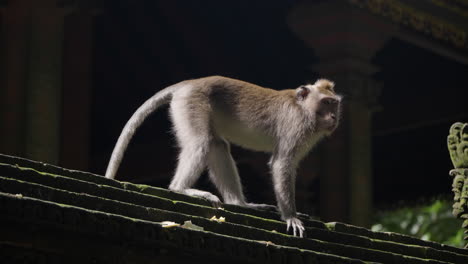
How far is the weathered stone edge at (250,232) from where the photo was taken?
4.60m

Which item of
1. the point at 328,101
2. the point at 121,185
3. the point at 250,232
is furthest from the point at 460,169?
the point at 121,185

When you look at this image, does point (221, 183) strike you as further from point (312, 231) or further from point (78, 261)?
point (78, 261)

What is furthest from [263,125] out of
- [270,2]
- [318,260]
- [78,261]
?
[270,2]

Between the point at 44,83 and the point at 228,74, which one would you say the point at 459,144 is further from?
the point at 228,74

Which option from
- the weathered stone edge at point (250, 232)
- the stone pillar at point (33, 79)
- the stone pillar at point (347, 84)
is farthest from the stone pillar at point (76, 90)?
the weathered stone edge at point (250, 232)

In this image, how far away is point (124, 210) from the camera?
16.1 ft

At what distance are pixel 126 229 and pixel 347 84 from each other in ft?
23.1

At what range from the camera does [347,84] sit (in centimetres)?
1126

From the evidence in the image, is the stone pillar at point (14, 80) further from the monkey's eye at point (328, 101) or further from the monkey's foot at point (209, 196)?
the monkey's eye at point (328, 101)

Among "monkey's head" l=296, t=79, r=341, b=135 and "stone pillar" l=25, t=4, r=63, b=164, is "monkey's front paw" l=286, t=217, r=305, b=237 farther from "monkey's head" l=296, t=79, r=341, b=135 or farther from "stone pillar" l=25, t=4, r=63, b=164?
"stone pillar" l=25, t=4, r=63, b=164

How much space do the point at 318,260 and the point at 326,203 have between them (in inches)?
231

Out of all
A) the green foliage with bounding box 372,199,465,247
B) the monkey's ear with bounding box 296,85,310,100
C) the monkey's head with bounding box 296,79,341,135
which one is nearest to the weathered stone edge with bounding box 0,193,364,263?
the monkey's head with bounding box 296,79,341,135

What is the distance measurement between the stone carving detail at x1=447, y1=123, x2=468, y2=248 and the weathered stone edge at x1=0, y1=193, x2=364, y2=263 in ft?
5.51

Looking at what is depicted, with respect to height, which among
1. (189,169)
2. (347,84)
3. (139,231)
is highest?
(347,84)
